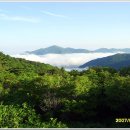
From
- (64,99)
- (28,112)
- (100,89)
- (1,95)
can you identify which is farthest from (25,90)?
(28,112)

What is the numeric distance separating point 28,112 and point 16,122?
768 cm

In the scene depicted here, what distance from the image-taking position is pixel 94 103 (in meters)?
47.4

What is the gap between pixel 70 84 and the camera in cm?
5084

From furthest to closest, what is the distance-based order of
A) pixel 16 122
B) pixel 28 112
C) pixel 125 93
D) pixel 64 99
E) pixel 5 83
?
pixel 5 83, pixel 64 99, pixel 125 93, pixel 28 112, pixel 16 122

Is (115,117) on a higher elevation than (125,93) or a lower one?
lower

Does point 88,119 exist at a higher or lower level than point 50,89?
lower

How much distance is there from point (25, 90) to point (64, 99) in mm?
7794

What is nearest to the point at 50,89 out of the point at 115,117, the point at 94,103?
the point at 94,103

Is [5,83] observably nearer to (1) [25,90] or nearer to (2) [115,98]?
(1) [25,90]

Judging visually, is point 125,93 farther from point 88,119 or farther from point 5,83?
point 5,83

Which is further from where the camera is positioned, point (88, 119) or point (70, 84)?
point (70, 84)

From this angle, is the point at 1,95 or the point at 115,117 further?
the point at 1,95

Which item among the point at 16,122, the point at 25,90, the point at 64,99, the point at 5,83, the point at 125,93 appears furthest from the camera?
the point at 5,83

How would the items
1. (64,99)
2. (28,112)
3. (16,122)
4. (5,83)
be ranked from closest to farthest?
(16,122)
(28,112)
(64,99)
(5,83)
